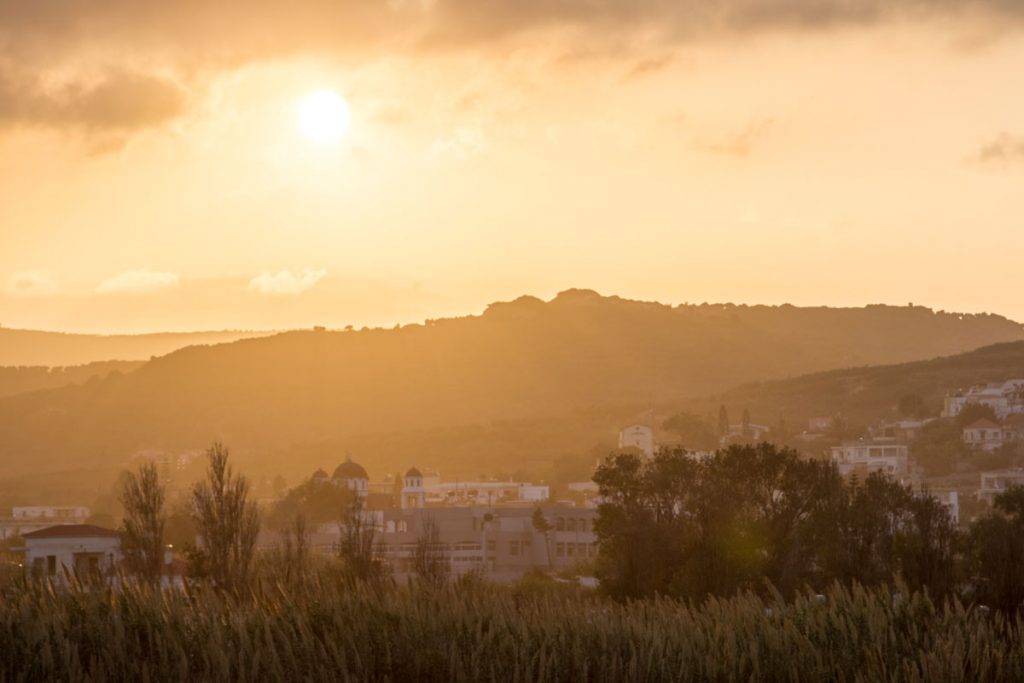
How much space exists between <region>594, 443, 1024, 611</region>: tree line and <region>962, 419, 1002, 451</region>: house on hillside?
7381 cm

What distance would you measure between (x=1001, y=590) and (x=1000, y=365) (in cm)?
13339

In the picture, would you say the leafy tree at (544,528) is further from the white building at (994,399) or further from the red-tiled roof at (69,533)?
the white building at (994,399)

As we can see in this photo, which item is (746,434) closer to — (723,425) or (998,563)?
Result: (723,425)

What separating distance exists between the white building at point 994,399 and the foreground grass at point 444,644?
11554 centimetres

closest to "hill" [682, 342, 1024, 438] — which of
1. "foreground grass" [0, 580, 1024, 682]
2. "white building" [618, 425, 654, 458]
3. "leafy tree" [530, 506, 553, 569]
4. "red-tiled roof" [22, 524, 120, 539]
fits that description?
"white building" [618, 425, 654, 458]

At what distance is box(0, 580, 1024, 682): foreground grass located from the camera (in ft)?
81.0

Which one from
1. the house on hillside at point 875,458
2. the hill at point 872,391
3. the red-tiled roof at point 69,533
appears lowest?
the red-tiled roof at point 69,533

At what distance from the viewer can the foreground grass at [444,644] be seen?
24.7 metres

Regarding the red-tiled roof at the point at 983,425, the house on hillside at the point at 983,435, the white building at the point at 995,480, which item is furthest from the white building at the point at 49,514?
the red-tiled roof at the point at 983,425

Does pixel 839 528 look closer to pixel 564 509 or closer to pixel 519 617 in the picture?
pixel 519 617

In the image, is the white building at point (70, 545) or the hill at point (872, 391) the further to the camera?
the hill at point (872, 391)

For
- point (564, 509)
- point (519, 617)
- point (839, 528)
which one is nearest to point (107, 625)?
point (519, 617)

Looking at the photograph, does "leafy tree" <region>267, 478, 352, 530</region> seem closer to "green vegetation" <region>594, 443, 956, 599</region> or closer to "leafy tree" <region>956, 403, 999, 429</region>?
"green vegetation" <region>594, 443, 956, 599</region>

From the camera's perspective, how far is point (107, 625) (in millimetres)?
25766
